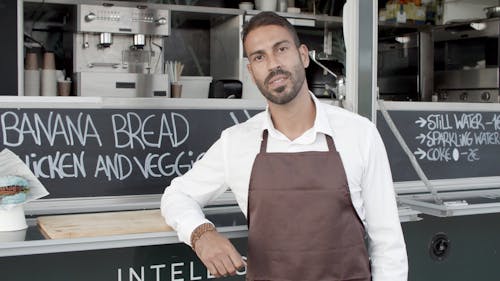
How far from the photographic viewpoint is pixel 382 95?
6910 millimetres

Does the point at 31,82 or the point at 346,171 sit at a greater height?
the point at 31,82

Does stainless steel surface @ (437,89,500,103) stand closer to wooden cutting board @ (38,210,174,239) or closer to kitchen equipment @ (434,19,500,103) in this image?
kitchen equipment @ (434,19,500,103)

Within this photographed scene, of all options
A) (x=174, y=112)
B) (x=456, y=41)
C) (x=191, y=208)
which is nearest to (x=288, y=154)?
(x=191, y=208)

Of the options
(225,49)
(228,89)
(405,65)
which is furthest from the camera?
(405,65)

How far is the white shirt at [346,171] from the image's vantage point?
1.79 metres

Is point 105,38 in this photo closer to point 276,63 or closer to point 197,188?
point 197,188

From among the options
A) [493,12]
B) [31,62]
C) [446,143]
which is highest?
[493,12]

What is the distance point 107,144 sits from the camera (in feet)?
7.72

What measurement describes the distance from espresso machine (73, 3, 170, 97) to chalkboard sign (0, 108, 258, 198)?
2939mm

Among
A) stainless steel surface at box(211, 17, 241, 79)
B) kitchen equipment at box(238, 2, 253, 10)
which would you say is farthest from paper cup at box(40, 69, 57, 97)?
kitchen equipment at box(238, 2, 253, 10)

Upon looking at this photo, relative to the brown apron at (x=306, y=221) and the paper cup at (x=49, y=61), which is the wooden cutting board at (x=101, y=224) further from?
the paper cup at (x=49, y=61)

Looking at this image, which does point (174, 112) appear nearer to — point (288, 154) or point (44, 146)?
point (44, 146)

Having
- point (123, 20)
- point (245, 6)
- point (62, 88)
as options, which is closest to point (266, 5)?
point (245, 6)

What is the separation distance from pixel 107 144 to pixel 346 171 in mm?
965
